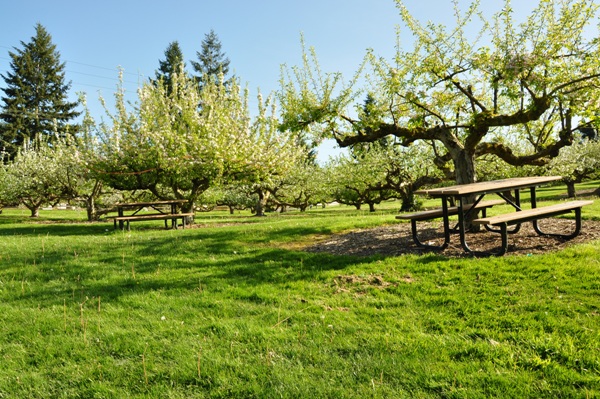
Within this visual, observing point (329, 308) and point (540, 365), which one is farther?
point (329, 308)

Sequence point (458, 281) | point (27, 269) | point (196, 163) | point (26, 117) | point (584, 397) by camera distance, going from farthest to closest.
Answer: point (26, 117) < point (196, 163) < point (27, 269) < point (458, 281) < point (584, 397)

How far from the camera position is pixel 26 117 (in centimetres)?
4884

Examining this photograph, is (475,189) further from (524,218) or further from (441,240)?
(441,240)

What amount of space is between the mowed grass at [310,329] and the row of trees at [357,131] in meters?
3.65

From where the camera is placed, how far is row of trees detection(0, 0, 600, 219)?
7.85m

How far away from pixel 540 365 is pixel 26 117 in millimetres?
59365

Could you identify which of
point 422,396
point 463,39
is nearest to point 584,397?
point 422,396

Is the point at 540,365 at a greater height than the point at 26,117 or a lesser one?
lesser

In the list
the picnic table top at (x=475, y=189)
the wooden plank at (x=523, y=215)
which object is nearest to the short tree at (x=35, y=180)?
the picnic table top at (x=475, y=189)

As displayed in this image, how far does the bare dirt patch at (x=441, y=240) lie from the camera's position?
6921 mm

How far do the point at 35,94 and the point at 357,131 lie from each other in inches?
2166

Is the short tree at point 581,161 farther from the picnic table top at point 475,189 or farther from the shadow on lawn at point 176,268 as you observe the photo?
the shadow on lawn at point 176,268

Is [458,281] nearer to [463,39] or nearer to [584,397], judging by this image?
[584,397]

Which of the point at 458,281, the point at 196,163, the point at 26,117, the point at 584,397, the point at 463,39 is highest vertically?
the point at 26,117
